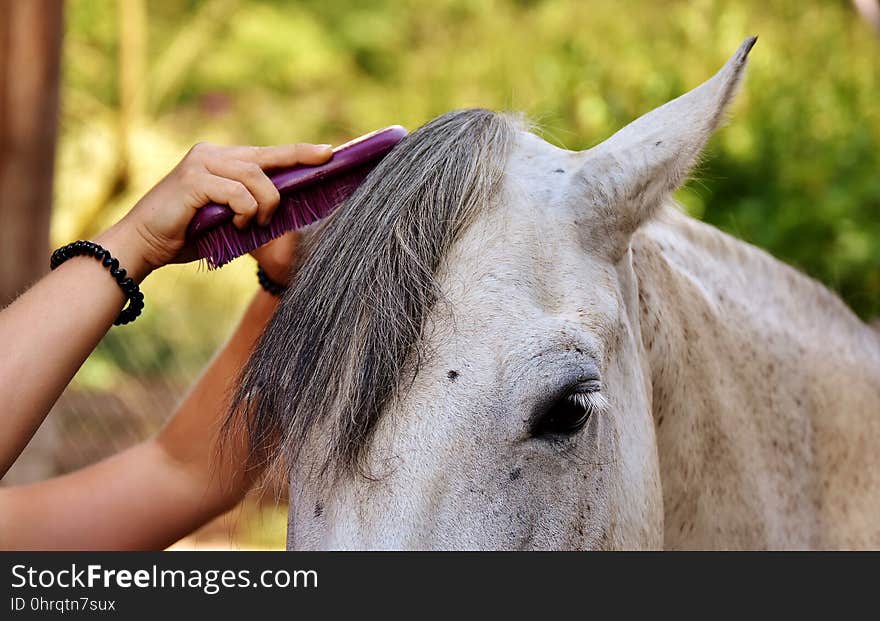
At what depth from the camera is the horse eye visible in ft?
4.76

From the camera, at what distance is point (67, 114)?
887 centimetres

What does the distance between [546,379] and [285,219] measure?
0.53 m

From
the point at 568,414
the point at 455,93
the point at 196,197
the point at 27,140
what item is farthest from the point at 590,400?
the point at 455,93

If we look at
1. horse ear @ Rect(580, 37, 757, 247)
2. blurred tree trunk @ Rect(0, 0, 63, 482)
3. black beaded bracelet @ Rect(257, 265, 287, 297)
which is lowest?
horse ear @ Rect(580, 37, 757, 247)

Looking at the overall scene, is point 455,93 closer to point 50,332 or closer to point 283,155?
point 283,155

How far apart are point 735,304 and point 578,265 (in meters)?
0.63

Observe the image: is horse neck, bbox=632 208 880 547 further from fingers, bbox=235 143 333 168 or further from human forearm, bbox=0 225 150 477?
human forearm, bbox=0 225 150 477

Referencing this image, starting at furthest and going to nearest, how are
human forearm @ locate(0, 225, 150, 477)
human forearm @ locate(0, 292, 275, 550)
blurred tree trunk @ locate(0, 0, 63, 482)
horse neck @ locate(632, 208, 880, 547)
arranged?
blurred tree trunk @ locate(0, 0, 63, 482), human forearm @ locate(0, 292, 275, 550), horse neck @ locate(632, 208, 880, 547), human forearm @ locate(0, 225, 150, 477)

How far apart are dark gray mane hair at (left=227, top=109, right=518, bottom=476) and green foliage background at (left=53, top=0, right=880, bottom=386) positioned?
0.35 metres

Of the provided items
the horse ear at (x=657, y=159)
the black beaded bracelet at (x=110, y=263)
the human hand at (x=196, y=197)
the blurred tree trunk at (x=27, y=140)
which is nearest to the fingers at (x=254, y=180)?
the human hand at (x=196, y=197)

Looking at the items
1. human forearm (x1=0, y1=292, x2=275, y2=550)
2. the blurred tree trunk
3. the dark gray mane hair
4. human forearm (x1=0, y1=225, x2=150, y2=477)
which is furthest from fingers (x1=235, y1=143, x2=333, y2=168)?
the blurred tree trunk

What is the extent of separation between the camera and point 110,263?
1.62 metres

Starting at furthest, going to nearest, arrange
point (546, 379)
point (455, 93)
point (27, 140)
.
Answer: point (455, 93) < point (27, 140) < point (546, 379)
